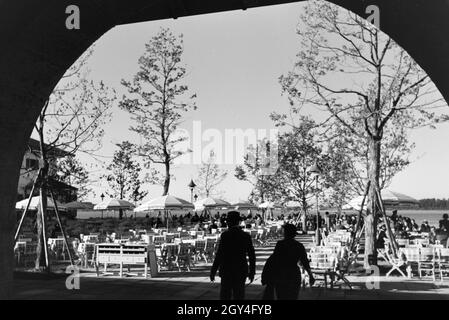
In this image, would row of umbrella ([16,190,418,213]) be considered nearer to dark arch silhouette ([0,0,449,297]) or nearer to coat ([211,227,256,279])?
dark arch silhouette ([0,0,449,297])

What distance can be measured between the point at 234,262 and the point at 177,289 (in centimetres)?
469

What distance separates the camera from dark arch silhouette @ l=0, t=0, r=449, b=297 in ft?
20.6

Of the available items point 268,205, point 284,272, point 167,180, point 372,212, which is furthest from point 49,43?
point 268,205

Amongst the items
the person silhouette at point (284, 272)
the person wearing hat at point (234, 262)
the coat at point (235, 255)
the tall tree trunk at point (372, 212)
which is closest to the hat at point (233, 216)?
the person wearing hat at point (234, 262)

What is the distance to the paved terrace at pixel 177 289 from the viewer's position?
10.0 m

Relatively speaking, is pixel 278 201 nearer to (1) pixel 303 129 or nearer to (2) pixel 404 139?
(2) pixel 404 139

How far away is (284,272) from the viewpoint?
648 centimetres

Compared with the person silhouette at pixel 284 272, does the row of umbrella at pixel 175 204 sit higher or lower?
higher

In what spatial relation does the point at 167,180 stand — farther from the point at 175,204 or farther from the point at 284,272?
the point at 284,272

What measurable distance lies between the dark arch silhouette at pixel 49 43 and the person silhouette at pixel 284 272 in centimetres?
292

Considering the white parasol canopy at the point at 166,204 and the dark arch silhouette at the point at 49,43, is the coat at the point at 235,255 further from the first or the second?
the white parasol canopy at the point at 166,204

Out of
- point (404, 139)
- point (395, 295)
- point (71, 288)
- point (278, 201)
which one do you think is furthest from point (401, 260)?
point (278, 201)

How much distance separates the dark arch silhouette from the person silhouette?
292 centimetres

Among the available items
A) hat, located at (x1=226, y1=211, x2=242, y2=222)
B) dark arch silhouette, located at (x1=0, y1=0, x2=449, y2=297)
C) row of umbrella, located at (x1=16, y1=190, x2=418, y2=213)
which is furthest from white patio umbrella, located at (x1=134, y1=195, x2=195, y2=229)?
hat, located at (x1=226, y1=211, x2=242, y2=222)
